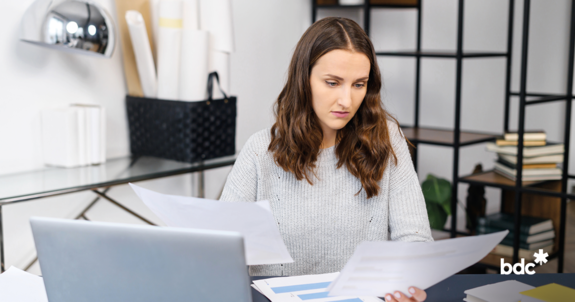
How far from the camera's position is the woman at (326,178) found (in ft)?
4.15

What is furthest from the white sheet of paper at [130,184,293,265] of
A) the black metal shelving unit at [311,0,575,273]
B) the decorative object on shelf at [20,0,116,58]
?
the black metal shelving unit at [311,0,575,273]

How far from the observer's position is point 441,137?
8.25 ft

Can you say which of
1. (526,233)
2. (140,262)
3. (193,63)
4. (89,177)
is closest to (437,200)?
(526,233)

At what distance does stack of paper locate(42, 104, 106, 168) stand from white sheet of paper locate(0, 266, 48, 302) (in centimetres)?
73

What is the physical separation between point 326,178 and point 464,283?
42 centimetres

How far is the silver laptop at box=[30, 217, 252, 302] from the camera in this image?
0.65m

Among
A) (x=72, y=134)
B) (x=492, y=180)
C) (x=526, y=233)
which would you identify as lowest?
(x=526, y=233)

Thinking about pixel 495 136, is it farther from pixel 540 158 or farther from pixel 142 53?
pixel 142 53

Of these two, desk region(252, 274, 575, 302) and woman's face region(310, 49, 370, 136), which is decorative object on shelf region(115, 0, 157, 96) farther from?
desk region(252, 274, 575, 302)

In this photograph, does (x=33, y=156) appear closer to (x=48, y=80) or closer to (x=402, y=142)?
(x=48, y=80)

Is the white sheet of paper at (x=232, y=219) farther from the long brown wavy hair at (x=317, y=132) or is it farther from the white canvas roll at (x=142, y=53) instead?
the white canvas roll at (x=142, y=53)

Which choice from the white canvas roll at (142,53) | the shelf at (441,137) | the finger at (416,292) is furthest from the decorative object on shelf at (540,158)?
the finger at (416,292)

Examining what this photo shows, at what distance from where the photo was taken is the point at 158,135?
1.90 meters

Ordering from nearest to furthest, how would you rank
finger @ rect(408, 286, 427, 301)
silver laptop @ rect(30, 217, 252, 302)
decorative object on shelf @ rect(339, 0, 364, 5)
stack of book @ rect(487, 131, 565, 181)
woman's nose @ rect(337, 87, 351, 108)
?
silver laptop @ rect(30, 217, 252, 302) < finger @ rect(408, 286, 427, 301) < woman's nose @ rect(337, 87, 351, 108) < stack of book @ rect(487, 131, 565, 181) < decorative object on shelf @ rect(339, 0, 364, 5)
